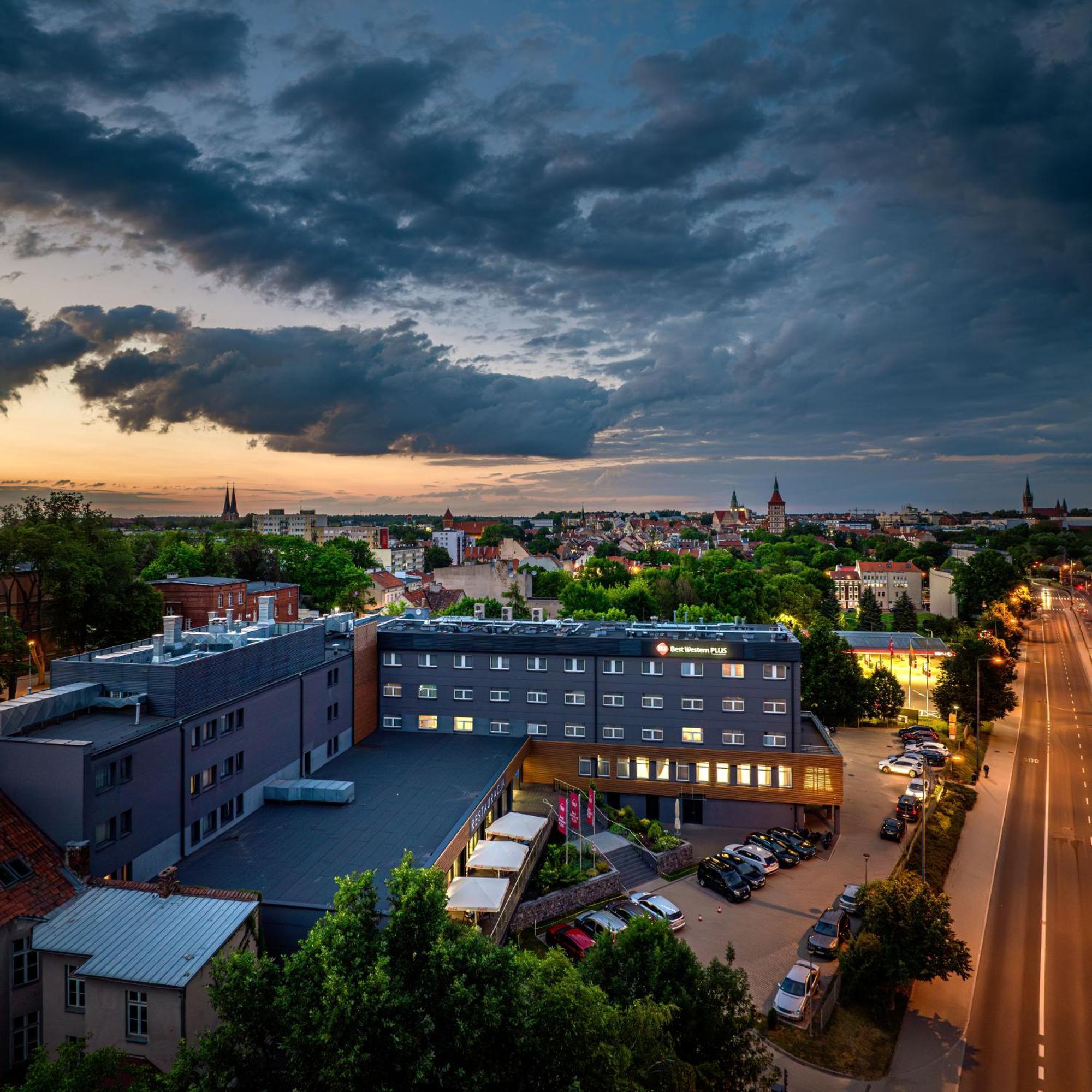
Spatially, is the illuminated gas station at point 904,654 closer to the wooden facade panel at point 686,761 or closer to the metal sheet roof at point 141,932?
the wooden facade panel at point 686,761

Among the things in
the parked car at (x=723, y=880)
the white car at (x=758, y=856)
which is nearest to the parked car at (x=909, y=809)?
the white car at (x=758, y=856)

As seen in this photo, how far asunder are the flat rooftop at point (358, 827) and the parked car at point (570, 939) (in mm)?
6097

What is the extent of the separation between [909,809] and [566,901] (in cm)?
2420

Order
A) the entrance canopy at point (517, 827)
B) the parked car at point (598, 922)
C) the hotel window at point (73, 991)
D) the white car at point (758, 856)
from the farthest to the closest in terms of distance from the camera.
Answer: the white car at point (758, 856) → the entrance canopy at point (517, 827) → the parked car at point (598, 922) → the hotel window at point (73, 991)

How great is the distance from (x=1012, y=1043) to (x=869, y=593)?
10260cm

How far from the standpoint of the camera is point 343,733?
137 ft

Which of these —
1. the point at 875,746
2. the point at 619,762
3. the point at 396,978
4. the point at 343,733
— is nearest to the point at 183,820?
the point at 343,733

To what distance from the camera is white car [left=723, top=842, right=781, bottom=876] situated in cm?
3622

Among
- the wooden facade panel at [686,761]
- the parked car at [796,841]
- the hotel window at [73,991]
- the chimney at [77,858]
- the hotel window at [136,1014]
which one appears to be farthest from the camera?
the wooden facade panel at [686,761]

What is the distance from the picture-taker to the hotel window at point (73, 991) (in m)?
19.7

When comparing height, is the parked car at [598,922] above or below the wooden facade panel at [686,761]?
below

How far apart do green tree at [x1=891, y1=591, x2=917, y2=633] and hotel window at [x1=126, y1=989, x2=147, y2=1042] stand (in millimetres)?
113689

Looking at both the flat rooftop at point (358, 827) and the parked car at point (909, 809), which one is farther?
the parked car at point (909, 809)

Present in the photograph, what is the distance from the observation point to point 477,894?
27766mm
